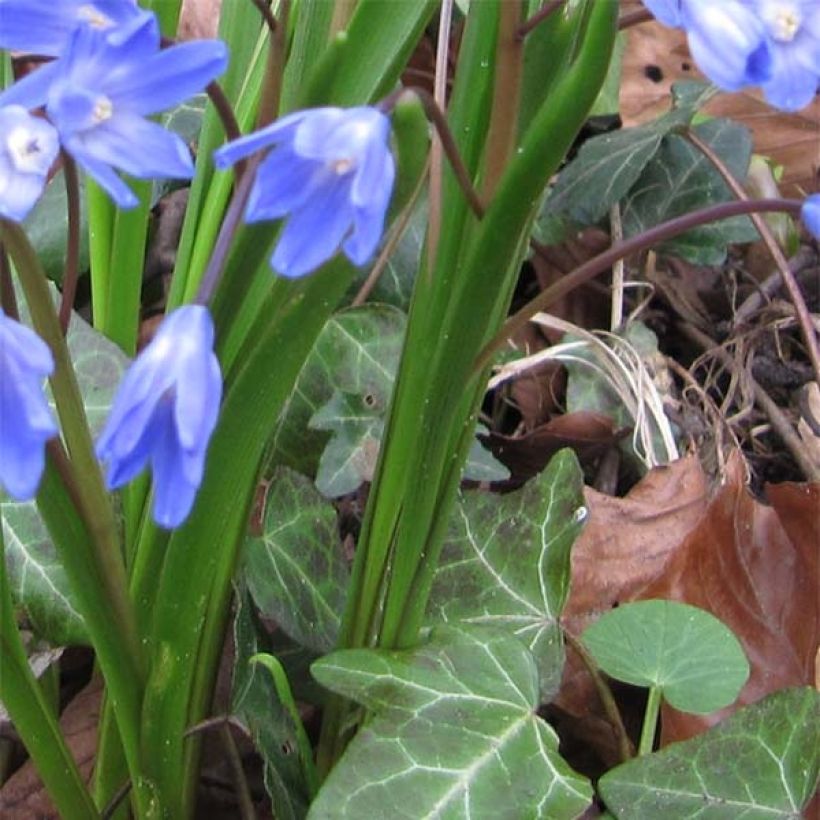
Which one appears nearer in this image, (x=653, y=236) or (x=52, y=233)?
(x=653, y=236)

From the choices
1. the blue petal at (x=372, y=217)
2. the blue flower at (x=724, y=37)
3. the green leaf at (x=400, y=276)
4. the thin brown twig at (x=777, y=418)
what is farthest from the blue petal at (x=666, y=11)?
the thin brown twig at (x=777, y=418)

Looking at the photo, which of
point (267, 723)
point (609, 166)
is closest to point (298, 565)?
point (267, 723)

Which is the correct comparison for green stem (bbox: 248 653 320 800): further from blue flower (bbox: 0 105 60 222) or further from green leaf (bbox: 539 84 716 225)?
green leaf (bbox: 539 84 716 225)

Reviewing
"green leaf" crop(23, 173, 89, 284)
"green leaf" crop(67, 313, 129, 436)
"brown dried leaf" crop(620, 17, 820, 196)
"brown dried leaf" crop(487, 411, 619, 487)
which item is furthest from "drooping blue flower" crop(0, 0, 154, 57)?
"brown dried leaf" crop(620, 17, 820, 196)

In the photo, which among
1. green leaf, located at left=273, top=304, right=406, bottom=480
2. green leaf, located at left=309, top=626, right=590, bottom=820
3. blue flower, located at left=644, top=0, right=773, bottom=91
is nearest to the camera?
blue flower, located at left=644, top=0, right=773, bottom=91

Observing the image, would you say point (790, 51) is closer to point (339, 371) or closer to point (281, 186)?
point (281, 186)


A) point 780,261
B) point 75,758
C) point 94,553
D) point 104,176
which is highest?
point 104,176

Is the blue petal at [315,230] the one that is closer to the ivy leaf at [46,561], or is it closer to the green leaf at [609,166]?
the ivy leaf at [46,561]
